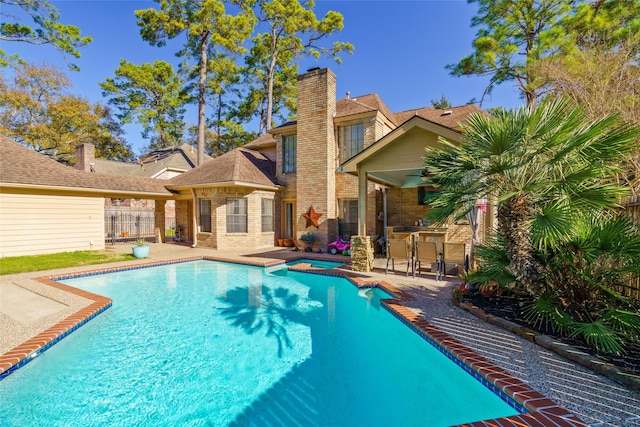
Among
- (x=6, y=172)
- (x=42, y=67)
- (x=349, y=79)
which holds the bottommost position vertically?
(x=6, y=172)

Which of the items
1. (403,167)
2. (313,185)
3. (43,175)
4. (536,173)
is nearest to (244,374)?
(536,173)

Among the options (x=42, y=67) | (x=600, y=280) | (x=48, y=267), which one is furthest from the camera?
(x=42, y=67)

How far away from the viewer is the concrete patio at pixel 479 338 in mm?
2859

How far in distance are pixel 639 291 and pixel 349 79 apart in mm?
20407

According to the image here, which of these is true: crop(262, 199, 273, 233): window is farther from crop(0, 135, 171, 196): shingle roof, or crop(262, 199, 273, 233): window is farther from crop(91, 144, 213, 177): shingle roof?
crop(91, 144, 213, 177): shingle roof

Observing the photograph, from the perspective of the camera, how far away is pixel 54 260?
36.2ft

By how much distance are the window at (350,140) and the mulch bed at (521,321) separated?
9861 mm

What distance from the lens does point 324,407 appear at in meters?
3.46

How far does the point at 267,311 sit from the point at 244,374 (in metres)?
2.47

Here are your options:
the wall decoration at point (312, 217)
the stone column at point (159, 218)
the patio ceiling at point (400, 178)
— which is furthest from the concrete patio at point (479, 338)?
the stone column at point (159, 218)

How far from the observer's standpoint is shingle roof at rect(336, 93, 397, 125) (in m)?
14.1

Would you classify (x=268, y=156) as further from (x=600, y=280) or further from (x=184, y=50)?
(x=600, y=280)

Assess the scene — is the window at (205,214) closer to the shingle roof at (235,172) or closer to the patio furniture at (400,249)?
the shingle roof at (235,172)

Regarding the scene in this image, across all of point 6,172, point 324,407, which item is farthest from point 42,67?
point 324,407
